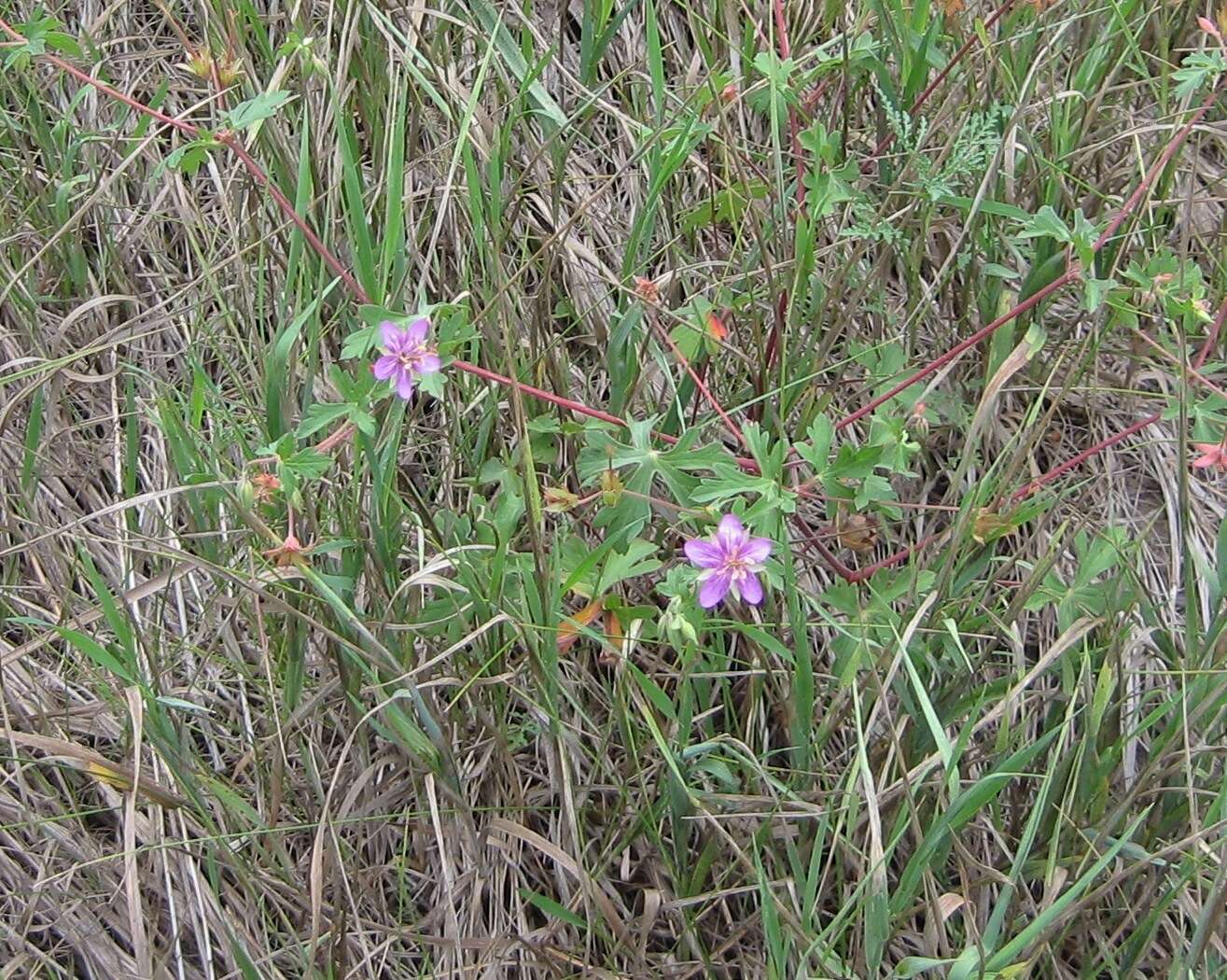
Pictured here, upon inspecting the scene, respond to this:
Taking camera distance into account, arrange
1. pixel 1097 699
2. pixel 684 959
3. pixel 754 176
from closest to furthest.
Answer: pixel 1097 699 < pixel 684 959 < pixel 754 176

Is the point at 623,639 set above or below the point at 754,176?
below

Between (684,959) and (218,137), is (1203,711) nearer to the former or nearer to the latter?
(684,959)

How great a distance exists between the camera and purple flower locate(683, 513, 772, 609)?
150cm

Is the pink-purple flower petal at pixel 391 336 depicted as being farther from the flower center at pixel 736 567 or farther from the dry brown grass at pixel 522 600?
the flower center at pixel 736 567

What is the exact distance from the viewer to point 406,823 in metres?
1.75

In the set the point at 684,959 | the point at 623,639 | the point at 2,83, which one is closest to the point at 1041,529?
the point at 623,639

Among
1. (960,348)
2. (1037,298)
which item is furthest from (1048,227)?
(960,348)

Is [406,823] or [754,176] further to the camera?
[754,176]

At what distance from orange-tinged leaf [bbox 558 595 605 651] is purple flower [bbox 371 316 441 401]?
345 millimetres

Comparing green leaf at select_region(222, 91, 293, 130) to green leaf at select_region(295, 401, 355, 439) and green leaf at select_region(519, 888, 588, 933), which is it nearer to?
green leaf at select_region(295, 401, 355, 439)

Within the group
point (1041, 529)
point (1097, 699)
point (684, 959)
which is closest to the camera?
point (1097, 699)

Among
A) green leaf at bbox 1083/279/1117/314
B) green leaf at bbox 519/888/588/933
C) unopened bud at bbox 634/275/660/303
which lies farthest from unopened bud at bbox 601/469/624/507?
green leaf at bbox 1083/279/1117/314

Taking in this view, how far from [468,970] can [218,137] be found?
3.66 feet

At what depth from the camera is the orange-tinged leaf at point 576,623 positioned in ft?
5.37
